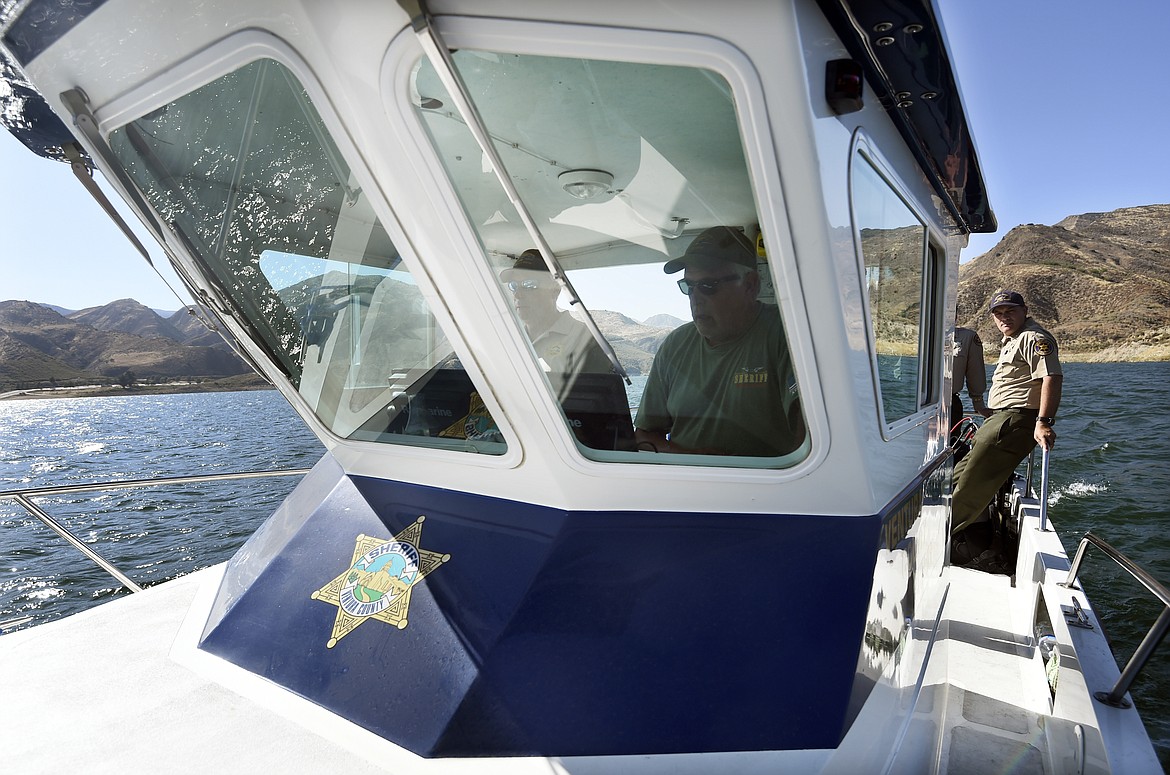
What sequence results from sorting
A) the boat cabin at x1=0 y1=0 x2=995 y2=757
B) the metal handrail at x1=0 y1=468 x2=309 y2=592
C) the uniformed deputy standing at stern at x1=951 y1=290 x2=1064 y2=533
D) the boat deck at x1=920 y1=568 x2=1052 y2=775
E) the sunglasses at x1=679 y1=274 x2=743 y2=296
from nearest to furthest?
the boat cabin at x1=0 y1=0 x2=995 y2=757
the sunglasses at x1=679 y1=274 x2=743 y2=296
the boat deck at x1=920 y1=568 x2=1052 y2=775
the metal handrail at x1=0 y1=468 x2=309 y2=592
the uniformed deputy standing at stern at x1=951 y1=290 x2=1064 y2=533

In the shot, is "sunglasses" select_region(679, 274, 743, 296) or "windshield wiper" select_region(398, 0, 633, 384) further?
"sunglasses" select_region(679, 274, 743, 296)

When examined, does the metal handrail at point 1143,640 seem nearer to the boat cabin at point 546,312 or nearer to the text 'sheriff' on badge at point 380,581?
the boat cabin at point 546,312

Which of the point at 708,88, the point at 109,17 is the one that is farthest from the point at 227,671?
the point at 708,88

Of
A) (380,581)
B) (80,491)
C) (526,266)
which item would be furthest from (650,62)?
(80,491)

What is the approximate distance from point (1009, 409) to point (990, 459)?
0.42 m

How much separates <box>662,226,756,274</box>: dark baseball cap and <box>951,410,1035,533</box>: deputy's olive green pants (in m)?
4.62

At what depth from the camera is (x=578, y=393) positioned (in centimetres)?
165

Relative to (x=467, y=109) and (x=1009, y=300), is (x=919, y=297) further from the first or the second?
(x=1009, y=300)

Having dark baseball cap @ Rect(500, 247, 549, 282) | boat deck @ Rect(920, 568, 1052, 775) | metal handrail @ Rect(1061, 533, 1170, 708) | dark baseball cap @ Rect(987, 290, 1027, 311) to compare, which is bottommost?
boat deck @ Rect(920, 568, 1052, 775)

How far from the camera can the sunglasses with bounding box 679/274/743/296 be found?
5.49ft

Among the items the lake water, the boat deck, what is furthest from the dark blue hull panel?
the lake water

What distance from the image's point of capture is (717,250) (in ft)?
5.36

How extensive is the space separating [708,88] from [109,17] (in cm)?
125

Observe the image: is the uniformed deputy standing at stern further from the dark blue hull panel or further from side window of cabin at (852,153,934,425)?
the dark blue hull panel
